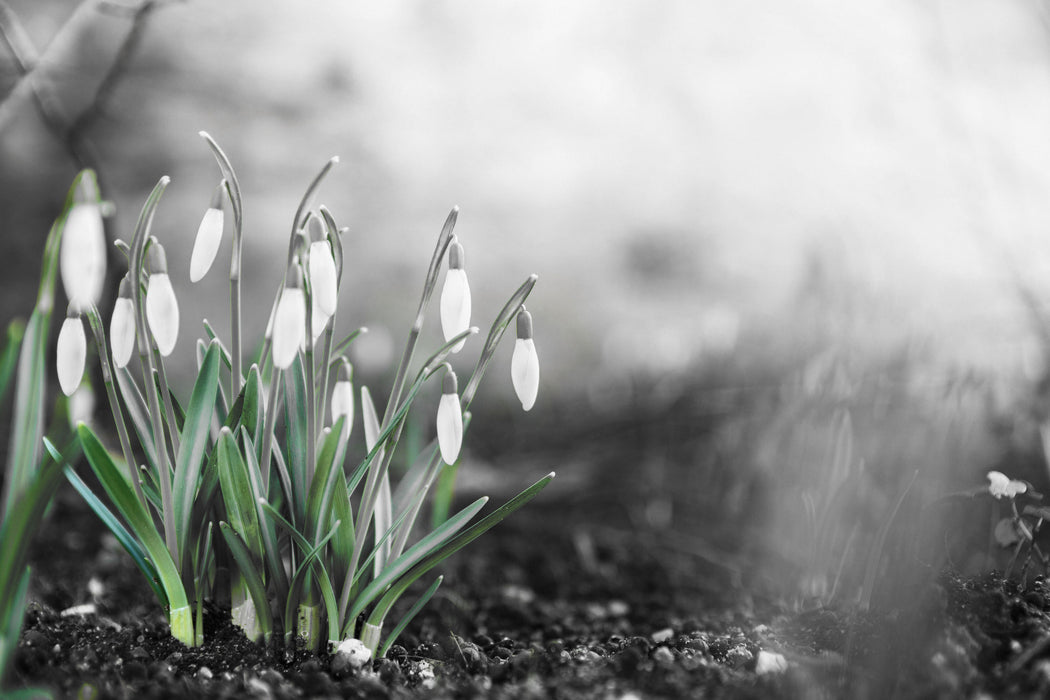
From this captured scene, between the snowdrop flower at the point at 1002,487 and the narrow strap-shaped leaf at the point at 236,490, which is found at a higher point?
the snowdrop flower at the point at 1002,487

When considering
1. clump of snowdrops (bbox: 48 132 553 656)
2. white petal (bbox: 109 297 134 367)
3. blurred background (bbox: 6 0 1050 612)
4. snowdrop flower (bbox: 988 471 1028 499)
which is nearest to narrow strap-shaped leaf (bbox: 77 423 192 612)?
clump of snowdrops (bbox: 48 132 553 656)

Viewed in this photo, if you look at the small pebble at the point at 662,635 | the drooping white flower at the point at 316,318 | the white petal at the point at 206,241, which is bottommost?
the small pebble at the point at 662,635

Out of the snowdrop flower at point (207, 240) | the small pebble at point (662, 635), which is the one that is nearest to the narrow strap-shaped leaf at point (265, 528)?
the snowdrop flower at point (207, 240)

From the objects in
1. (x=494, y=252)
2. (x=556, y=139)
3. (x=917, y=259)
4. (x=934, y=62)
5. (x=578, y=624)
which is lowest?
(x=578, y=624)

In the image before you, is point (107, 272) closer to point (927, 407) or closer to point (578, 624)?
point (578, 624)

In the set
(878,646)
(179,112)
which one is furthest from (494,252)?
(878,646)

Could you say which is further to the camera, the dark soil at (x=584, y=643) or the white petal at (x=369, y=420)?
the white petal at (x=369, y=420)

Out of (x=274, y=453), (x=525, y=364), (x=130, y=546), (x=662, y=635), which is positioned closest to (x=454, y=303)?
(x=525, y=364)

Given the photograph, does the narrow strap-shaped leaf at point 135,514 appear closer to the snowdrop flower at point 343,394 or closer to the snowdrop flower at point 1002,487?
the snowdrop flower at point 343,394
